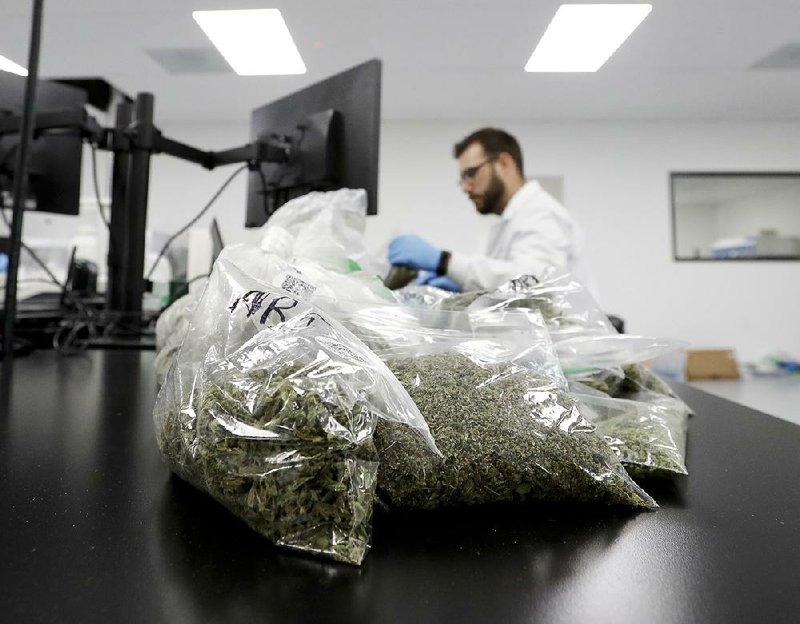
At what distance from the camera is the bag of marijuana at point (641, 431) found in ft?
1.09

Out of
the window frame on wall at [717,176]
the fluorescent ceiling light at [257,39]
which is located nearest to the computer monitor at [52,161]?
the fluorescent ceiling light at [257,39]

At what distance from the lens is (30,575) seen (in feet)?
0.68

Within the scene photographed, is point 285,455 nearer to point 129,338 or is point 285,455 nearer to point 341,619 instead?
point 341,619

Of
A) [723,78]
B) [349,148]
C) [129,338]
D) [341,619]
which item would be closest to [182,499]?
[341,619]

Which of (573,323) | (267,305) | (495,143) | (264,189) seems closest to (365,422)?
(267,305)

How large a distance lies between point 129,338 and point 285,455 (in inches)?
45.5

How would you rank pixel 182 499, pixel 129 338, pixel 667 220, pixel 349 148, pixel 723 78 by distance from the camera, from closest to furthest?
pixel 182 499
pixel 349 148
pixel 129 338
pixel 723 78
pixel 667 220

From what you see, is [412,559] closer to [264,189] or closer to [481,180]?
[264,189]

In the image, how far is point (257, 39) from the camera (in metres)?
1.22

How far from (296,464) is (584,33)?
115 centimetres

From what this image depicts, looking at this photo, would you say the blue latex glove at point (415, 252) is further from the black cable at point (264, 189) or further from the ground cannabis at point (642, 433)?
the ground cannabis at point (642, 433)

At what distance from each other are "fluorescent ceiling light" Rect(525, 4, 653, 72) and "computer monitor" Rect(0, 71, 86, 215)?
1084 millimetres

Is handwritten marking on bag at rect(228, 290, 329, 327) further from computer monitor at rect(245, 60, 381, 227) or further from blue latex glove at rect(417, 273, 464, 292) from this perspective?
blue latex glove at rect(417, 273, 464, 292)

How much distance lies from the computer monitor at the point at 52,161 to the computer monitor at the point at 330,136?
1.51ft
